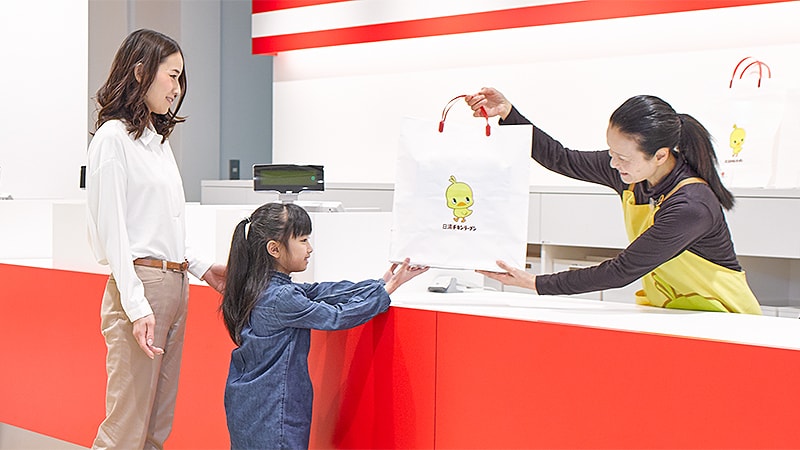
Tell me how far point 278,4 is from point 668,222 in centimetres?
393

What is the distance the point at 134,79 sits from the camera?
2.16 meters

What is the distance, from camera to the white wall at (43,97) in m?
3.81

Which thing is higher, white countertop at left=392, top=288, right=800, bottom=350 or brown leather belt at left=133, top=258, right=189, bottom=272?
brown leather belt at left=133, top=258, right=189, bottom=272

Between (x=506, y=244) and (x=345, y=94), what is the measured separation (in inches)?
133

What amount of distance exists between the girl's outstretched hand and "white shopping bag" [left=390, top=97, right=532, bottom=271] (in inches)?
0.8

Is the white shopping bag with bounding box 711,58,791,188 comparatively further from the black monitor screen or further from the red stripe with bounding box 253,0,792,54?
the black monitor screen

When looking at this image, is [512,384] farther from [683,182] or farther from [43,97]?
[43,97]

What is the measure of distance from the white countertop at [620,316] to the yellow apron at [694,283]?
2.1 inches

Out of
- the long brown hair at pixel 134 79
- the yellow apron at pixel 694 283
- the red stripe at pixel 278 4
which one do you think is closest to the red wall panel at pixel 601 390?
the yellow apron at pixel 694 283

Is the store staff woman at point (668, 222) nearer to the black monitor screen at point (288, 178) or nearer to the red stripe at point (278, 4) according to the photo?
the black monitor screen at point (288, 178)

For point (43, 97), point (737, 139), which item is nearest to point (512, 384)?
point (737, 139)

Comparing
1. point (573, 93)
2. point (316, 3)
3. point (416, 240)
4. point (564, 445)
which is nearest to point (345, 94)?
point (316, 3)

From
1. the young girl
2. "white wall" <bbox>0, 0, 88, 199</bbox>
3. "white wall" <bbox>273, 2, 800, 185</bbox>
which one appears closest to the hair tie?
the young girl

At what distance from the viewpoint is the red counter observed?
172 cm
